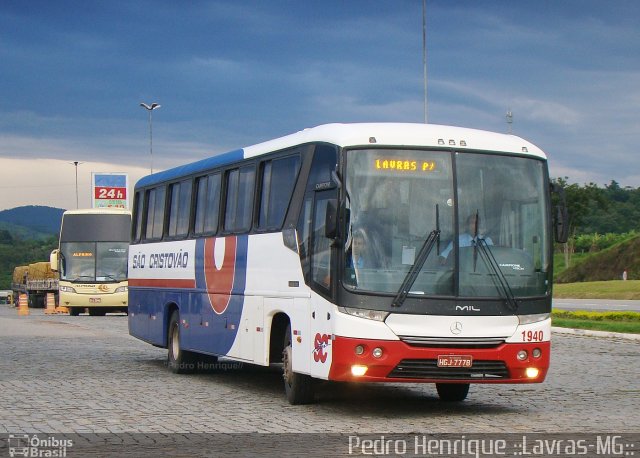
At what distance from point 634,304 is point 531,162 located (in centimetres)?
2947

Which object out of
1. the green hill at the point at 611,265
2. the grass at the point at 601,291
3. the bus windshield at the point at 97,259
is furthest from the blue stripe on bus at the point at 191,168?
the green hill at the point at 611,265

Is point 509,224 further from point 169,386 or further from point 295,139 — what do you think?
point 169,386

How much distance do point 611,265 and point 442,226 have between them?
6260cm

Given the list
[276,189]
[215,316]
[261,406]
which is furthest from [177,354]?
[261,406]

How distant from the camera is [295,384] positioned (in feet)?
44.8

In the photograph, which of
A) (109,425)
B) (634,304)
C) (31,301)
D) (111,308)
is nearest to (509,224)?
(109,425)

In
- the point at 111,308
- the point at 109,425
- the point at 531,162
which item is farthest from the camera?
the point at 111,308

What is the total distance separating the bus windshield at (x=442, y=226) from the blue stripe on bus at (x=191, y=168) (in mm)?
→ 4013

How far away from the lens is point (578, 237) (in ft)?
286

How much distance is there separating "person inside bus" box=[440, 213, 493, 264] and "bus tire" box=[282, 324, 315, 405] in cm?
235

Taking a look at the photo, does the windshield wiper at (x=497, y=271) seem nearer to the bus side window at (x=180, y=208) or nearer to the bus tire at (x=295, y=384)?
the bus tire at (x=295, y=384)

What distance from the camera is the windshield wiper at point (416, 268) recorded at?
1230 cm

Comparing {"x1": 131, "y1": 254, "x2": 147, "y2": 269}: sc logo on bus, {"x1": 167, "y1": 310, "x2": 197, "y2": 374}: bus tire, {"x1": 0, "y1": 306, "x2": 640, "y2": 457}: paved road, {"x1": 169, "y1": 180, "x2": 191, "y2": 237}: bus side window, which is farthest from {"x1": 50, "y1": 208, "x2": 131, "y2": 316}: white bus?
{"x1": 167, "y1": 310, "x2": 197, "y2": 374}: bus tire

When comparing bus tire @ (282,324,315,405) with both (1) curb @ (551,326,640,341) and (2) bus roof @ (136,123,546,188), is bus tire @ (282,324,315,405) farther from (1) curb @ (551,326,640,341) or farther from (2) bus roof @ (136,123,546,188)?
(1) curb @ (551,326,640,341)
